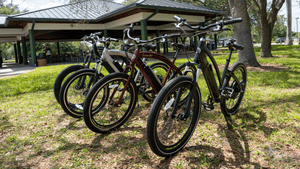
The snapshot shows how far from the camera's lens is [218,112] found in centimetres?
326

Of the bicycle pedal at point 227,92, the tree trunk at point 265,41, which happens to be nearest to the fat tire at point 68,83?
the bicycle pedal at point 227,92

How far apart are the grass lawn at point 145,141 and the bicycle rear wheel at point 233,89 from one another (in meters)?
0.17

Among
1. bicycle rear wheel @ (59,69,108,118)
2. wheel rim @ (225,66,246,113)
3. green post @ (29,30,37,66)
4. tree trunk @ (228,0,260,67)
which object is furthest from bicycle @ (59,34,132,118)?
green post @ (29,30,37,66)

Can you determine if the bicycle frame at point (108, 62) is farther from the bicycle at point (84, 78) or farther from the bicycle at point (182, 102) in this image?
the bicycle at point (182, 102)

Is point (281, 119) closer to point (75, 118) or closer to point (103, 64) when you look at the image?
point (103, 64)

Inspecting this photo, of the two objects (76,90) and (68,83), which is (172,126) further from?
(76,90)

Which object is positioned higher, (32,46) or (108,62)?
(32,46)

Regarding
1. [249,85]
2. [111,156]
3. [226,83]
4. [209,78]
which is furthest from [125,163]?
[249,85]

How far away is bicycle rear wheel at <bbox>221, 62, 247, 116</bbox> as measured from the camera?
269 centimetres

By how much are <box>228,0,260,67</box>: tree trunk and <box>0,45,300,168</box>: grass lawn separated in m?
3.23

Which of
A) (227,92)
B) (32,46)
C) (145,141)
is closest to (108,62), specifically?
(145,141)

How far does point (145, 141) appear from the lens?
255cm

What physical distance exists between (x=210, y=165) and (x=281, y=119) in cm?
149

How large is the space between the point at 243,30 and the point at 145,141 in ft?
18.6
